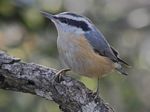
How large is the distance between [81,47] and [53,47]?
0.73 meters

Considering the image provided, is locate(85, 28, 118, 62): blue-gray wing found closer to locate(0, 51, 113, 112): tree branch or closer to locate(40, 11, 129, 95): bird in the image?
locate(40, 11, 129, 95): bird

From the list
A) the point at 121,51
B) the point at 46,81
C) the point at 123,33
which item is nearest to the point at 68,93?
the point at 46,81

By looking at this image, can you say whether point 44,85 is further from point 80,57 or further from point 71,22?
point 71,22

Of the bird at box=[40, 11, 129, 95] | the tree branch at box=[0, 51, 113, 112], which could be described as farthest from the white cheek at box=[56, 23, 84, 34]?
the tree branch at box=[0, 51, 113, 112]

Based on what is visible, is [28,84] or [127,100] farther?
[127,100]

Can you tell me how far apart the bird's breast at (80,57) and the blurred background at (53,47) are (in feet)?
1.46

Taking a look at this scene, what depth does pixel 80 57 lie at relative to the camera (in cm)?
349

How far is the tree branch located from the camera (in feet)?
10.3

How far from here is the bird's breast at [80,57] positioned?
3.47 metres

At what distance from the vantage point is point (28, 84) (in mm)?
3168

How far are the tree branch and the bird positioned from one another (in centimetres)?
27

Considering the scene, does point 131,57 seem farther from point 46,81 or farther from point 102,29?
point 46,81

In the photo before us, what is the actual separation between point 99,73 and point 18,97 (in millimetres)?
727

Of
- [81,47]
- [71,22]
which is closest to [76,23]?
[71,22]
